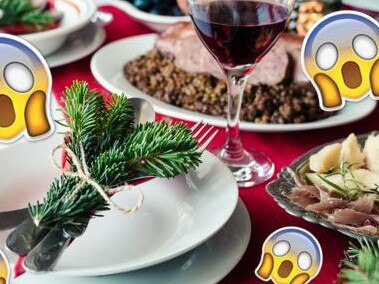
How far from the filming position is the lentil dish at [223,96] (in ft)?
2.99

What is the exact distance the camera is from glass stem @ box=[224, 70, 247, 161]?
0.78m

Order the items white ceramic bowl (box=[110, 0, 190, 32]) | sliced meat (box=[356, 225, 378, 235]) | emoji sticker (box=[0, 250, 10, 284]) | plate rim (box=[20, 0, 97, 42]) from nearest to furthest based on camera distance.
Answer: emoji sticker (box=[0, 250, 10, 284]) → sliced meat (box=[356, 225, 378, 235]) → plate rim (box=[20, 0, 97, 42]) → white ceramic bowl (box=[110, 0, 190, 32])

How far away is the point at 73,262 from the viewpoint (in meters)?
0.55

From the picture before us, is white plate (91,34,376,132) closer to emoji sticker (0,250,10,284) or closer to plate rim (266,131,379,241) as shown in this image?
plate rim (266,131,379,241)

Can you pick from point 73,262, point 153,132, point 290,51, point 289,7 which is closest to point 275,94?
point 290,51

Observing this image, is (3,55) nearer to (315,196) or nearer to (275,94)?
(315,196)

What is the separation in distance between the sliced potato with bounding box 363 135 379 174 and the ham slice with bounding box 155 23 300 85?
229 mm

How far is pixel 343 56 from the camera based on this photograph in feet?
1.83

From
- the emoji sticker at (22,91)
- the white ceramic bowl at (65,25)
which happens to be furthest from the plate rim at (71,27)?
the emoji sticker at (22,91)

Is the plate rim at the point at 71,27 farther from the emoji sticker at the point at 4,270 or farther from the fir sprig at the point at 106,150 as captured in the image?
the emoji sticker at the point at 4,270

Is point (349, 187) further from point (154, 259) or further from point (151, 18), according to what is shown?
point (151, 18)

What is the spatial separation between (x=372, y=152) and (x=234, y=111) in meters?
0.17

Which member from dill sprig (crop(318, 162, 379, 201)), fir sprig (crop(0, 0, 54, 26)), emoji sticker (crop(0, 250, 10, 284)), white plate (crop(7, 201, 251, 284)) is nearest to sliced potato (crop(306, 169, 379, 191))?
dill sprig (crop(318, 162, 379, 201))

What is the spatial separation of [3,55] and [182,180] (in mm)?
216
